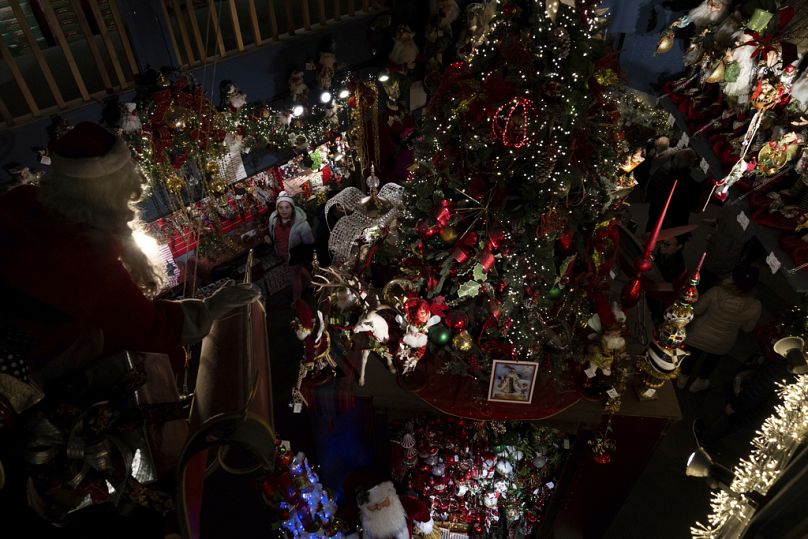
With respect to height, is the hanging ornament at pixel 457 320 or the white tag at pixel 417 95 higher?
the hanging ornament at pixel 457 320

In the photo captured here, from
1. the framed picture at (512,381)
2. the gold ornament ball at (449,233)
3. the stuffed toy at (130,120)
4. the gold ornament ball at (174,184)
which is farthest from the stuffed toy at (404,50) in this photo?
the framed picture at (512,381)

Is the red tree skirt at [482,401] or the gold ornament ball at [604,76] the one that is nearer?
the gold ornament ball at [604,76]

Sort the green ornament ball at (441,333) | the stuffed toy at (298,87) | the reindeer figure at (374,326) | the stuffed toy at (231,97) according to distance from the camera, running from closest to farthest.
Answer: the reindeer figure at (374,326) → the green ornament ball at (441,333) → the stuffed toy at (231,97) → the stuffed toy at (298,87)

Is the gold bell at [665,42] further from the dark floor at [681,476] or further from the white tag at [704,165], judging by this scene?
the dark floor at [681,476]

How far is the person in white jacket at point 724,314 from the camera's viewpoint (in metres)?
4.43

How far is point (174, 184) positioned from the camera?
537 cm

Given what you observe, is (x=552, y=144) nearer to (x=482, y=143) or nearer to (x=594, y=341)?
(x=482, y=143)

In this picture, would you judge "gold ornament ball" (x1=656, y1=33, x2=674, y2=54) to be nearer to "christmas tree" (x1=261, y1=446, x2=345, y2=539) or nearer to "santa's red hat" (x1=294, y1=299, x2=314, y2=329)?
"santa's red hat" (x1=294, y1=299, x2=314, y2=329)

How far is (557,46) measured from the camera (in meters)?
2.67

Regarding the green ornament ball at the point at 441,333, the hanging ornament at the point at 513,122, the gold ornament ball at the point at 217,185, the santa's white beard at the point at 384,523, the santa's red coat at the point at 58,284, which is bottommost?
the santa's white beard at the point at 384,523

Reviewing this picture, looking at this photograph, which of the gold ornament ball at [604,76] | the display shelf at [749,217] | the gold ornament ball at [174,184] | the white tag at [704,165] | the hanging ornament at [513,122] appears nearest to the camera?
the hanging ornament at [513,122]

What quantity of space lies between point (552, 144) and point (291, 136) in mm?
4157

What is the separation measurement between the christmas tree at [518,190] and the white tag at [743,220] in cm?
256

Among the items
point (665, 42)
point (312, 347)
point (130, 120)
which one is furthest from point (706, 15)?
point (130, 120)
